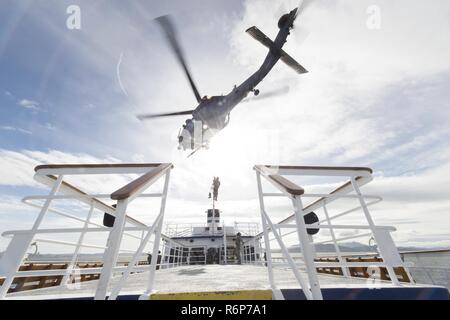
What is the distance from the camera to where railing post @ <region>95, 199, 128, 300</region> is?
1373mm

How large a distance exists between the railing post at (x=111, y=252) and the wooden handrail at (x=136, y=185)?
5cm

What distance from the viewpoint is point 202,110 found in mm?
11734

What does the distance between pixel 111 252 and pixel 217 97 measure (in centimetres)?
1121

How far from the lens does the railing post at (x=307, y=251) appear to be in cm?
149

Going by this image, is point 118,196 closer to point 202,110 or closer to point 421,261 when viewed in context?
point 421,261

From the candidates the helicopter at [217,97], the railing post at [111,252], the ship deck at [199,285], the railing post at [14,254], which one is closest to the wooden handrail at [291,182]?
the ship deck at [199,285]

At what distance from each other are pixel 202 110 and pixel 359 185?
10.2 m

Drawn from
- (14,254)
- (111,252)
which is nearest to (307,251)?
(111,252)

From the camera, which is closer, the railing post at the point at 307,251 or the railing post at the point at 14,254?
the railing post at the point at 307,251

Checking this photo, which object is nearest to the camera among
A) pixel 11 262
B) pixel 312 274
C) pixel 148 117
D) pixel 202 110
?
pixel 312 274

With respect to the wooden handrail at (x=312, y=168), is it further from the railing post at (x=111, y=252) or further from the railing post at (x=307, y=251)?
the railing post at (x=111, y=252)

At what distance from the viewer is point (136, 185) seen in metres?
1.74

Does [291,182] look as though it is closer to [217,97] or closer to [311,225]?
[311,225]
